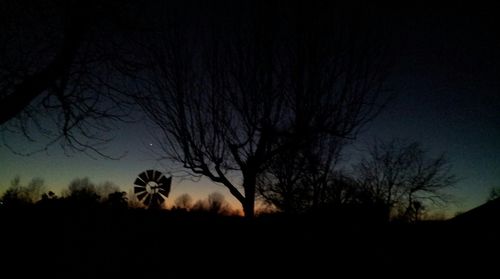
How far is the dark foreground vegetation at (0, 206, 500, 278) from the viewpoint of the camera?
4.93 m

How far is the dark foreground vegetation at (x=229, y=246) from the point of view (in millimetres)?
4934

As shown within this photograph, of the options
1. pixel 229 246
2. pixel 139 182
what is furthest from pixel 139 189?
pixel 229 246

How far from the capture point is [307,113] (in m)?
8.37

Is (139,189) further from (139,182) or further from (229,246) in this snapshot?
(229,246)

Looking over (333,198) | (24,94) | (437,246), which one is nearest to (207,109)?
(24,94)

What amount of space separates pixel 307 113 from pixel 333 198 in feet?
55.2

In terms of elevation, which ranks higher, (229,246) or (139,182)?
(139,182)

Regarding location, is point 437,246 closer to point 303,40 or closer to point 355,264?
point 355,264

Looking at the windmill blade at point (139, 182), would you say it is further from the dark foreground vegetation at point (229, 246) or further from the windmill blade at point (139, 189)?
the dark foreground vegetation at point (229, 246)

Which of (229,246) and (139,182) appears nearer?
(229,246)

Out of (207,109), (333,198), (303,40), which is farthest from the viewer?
(333,198)

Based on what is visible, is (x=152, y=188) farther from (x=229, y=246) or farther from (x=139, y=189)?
(x=229, y=246)

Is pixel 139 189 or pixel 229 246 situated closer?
pixel 229 246

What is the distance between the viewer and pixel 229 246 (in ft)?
20.1
